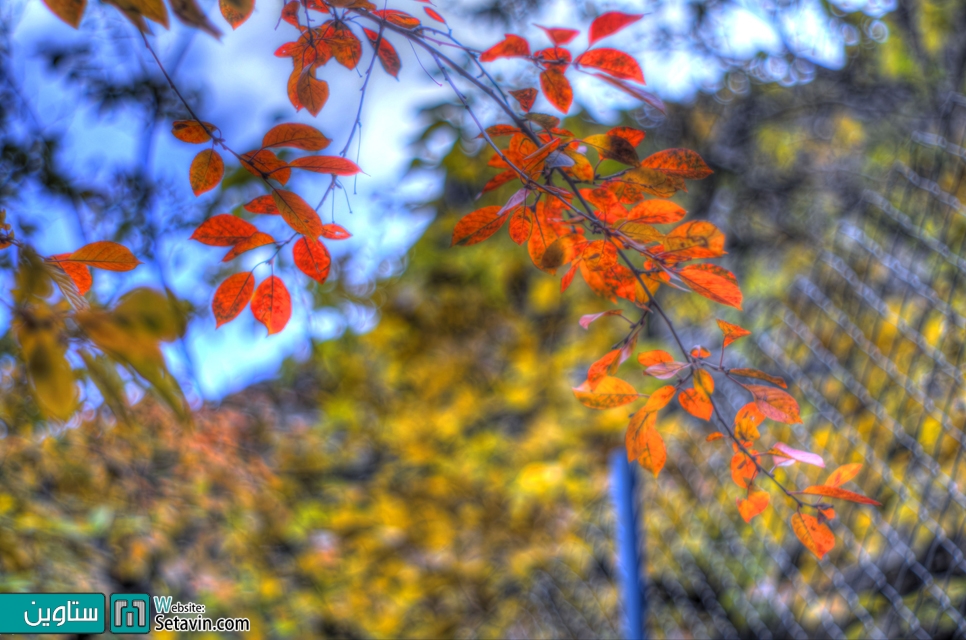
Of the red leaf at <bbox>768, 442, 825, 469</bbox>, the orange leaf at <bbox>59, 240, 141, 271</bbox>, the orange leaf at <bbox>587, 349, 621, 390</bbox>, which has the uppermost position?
the orange leaf at <bbox>59, 240, 141, 271</bbox>

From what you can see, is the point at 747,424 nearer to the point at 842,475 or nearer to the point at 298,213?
the point at 842,475

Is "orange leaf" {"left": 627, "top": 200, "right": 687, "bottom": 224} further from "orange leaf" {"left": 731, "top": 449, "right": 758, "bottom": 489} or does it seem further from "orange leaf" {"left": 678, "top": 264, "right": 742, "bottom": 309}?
"orange leaf" {"left": 731, "top": 449, "right": 758, "bottom": 489}

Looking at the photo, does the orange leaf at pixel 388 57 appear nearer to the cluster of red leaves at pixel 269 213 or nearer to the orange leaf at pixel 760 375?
the cluster of red leaves at pixel 269 213

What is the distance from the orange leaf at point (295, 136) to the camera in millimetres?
417

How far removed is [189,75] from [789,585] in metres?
1.53

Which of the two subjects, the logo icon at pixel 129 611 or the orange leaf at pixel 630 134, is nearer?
the orange leaf at pixel 630 134

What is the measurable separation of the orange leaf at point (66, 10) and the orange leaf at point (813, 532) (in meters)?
0.60

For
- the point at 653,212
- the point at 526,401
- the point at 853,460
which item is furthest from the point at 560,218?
the point at 526,401

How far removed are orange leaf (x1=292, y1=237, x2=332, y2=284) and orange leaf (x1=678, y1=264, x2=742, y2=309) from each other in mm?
278

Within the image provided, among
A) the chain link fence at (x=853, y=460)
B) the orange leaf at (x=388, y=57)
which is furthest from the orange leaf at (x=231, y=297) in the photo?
the chain link fence at (x=853, y=460)

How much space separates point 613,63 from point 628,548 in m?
0.91

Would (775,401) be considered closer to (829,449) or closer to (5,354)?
(829,449)

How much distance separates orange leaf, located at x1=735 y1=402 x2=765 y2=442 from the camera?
45 centimetres

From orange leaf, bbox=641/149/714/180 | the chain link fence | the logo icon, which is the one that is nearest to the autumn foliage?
orange leaf, bbox=641/149/714/180
